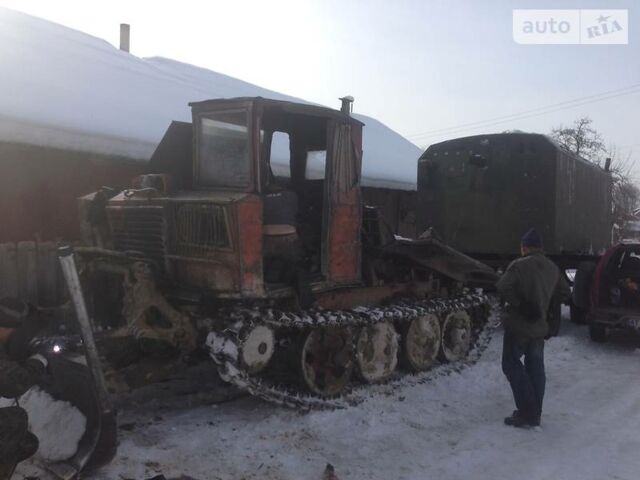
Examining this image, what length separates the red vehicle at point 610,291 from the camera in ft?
28.8

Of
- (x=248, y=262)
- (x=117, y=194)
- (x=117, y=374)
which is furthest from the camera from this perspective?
(x=117, y=194)

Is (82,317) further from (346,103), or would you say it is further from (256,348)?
(346,103)

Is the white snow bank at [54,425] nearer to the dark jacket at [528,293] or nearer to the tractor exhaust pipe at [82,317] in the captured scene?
the tractor exhaust pipe at [82,317]

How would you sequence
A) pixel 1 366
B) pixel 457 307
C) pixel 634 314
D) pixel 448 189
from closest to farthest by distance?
pixel 1 366 < pixel 457 307 < pixel 634 314 < pixel 448 189

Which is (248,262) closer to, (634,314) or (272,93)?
(634,314)

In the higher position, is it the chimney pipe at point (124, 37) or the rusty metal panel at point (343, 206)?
the chimney pipe at point (124, 37)

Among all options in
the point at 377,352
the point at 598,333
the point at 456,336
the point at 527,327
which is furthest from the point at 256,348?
the point at 598,333

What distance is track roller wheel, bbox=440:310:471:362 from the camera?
25.0 feet

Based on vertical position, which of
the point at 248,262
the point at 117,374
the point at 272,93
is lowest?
the point at 117,374

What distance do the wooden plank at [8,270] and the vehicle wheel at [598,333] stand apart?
823cm

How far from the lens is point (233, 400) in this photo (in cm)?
577

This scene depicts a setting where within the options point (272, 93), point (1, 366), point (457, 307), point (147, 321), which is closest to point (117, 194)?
point (147, 321)

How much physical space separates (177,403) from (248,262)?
1.68 meters

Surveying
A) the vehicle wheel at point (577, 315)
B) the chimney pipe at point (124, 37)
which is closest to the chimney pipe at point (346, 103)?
the vehicle wheel at point (577, 315)
